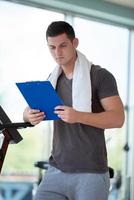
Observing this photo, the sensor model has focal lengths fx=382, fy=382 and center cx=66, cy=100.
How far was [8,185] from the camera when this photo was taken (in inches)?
158

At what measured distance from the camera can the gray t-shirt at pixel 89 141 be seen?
1.66 metres

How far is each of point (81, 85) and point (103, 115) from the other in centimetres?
17

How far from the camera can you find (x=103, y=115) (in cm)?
158

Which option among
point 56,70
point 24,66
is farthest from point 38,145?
point 56,70

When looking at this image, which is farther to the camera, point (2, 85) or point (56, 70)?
point (2, 85)

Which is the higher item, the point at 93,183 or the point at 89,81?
the point at 89,81

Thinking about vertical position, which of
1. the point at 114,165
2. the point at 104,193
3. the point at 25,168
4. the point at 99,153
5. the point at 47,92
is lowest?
the point at 114,165

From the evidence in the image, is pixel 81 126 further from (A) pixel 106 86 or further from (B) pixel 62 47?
(B) pixel 62 47

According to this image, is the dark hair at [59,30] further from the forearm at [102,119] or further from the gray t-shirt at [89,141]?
the forearm at [102,119]

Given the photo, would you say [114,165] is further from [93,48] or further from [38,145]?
[93,48]

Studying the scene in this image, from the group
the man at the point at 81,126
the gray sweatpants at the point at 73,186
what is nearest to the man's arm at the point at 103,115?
the man at the point at 81,126

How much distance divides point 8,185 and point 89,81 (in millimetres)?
2647

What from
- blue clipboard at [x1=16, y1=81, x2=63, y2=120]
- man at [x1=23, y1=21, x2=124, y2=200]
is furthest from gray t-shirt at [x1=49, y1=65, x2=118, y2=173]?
blue clipboard at [x1=16, y1=81, x2=63, y2=120]

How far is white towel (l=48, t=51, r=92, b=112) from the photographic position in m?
1.64
